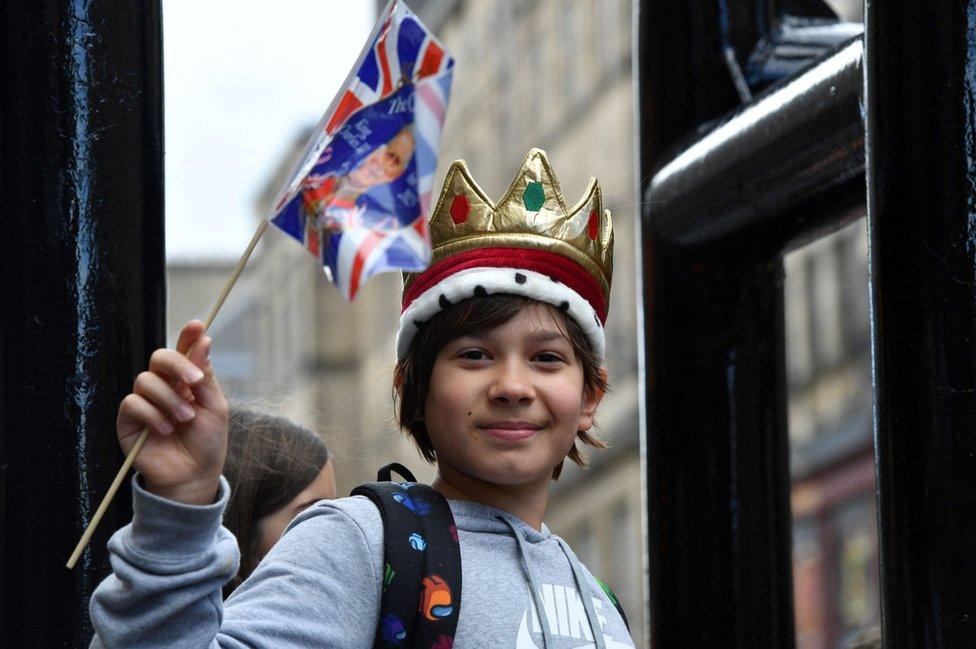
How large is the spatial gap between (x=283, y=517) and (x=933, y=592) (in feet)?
5.05

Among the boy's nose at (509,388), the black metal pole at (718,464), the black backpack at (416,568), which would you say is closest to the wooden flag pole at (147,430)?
the black backpack at (416,568)

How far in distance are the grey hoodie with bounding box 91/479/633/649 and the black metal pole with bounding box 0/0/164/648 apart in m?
0.23

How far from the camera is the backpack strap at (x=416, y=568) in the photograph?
2352 mm

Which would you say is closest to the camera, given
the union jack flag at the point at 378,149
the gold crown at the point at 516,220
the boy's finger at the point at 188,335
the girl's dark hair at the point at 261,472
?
the boy's finger at the point at 188,335

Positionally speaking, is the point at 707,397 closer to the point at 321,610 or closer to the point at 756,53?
the point at 756,53

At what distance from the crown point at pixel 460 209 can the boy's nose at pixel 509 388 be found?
237 millimetres

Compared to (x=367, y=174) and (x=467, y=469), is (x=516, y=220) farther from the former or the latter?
(x=367, y=174)

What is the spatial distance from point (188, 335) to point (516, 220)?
786mm

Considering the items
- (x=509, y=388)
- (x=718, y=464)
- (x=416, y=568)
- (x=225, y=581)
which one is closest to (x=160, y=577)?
(x=225, y=581)

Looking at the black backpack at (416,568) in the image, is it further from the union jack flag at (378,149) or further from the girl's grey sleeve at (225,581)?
the union jack flag at (378,149)

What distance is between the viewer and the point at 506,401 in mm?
2543

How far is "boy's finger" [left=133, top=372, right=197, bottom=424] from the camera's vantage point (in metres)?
2.02

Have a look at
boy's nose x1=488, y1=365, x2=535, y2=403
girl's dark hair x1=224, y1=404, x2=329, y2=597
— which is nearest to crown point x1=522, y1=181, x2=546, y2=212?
boy's nose x1=488, y1=365, x2=535, y2=403

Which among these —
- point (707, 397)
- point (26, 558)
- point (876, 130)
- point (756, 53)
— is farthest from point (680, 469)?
point (26, 558)
